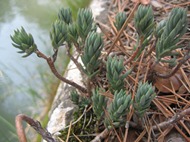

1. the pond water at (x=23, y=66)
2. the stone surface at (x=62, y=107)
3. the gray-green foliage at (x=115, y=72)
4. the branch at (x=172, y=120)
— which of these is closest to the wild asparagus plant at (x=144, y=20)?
the gray-green foliage at (x=115, y=72)

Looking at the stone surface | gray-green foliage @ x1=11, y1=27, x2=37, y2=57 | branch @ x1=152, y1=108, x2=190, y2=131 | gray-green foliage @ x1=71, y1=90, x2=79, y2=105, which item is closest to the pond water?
the stone surface

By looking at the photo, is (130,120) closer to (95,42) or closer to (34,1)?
(95,42)

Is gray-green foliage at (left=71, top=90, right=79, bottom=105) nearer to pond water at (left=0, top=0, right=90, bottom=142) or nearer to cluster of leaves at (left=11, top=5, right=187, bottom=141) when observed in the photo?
cluster of leaves at (left=11, top=5, right=187, bottom=141)

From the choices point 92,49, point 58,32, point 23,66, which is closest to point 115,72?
point 92,49

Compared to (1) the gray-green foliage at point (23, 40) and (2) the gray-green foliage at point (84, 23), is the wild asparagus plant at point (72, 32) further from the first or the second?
(1) the gray-green foliage at point (23, 40)

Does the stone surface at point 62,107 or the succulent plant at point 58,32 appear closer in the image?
the succulent plant at point 58,32

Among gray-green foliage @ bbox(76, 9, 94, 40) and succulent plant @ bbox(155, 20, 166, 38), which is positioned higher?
gray-green foliage @ bbox(76, 9, 94, 40)

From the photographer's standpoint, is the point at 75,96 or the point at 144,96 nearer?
the point at 144,96

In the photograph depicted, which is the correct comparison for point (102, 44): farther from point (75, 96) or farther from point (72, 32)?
point (75, 96)
